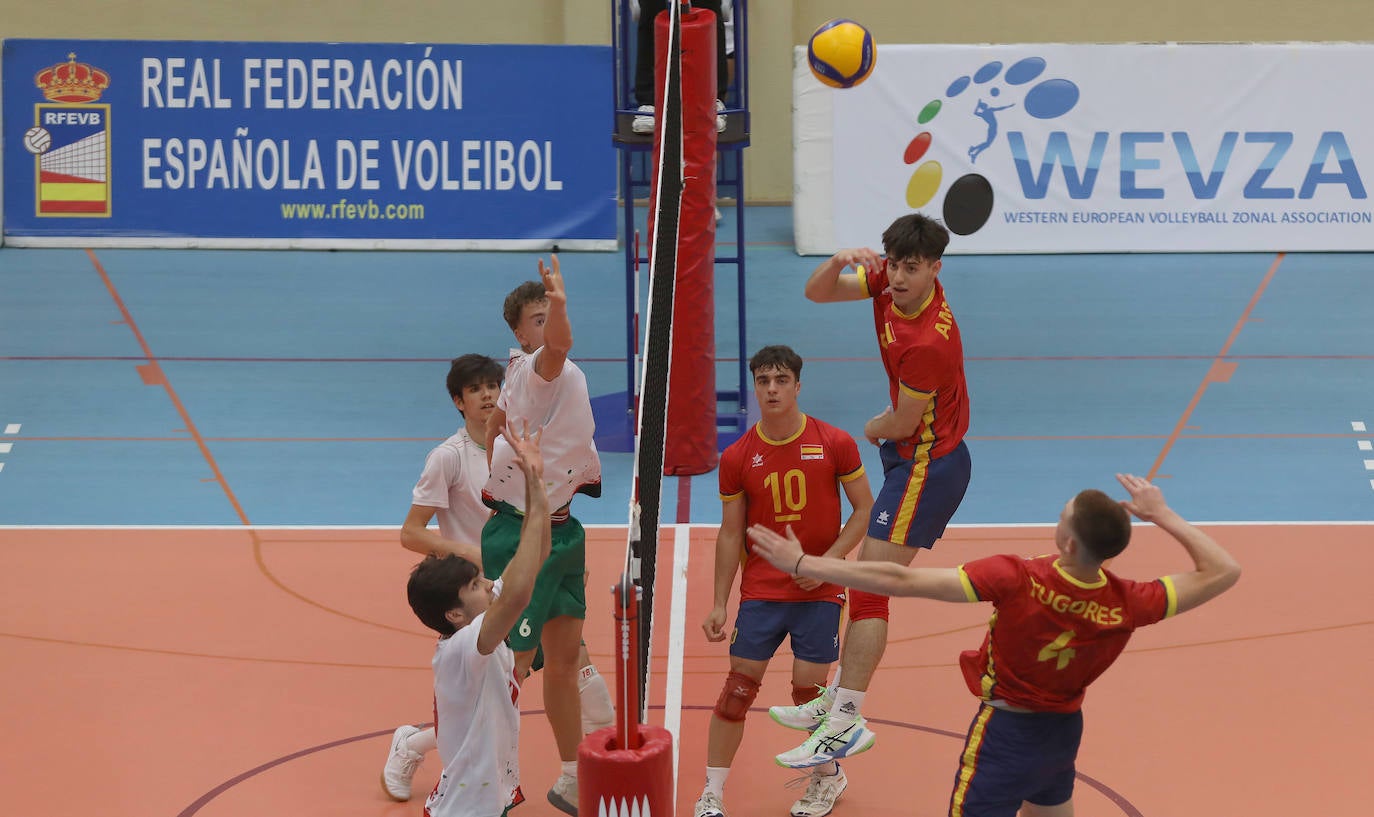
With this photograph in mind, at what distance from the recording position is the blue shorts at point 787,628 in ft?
19.8

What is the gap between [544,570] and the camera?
5840mm

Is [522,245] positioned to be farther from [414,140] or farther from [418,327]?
[418,327]

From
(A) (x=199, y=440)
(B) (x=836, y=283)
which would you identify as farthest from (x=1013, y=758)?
(A) (x=199, y=440)

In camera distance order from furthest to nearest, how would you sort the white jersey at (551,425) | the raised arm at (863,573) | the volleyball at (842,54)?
the volleyball at (842,54), the white jersey at (551,425), the raised arm at (863,573)

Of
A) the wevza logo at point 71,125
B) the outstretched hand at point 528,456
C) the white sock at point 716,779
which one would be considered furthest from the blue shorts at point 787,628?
the wevza logo at point 71,125

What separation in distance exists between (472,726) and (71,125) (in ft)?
46.6

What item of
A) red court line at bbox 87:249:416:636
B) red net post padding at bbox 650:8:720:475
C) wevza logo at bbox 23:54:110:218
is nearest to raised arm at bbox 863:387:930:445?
red court line at bbox 87:249:416:636

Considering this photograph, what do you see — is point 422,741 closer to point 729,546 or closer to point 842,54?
point 729,546

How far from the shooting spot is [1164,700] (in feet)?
23.3

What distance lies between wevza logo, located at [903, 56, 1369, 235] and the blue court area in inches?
35.3

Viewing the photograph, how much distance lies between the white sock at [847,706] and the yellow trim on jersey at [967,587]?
1.54 m

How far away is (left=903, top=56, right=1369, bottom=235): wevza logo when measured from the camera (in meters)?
17.2

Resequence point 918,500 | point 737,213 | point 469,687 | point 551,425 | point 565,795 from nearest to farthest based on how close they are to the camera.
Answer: point 469,687 < point 551,425 < point 565,795 < point 918,500 < point 737,213

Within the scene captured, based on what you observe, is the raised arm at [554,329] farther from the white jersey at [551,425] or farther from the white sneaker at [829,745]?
the white sneaker at [829,745]
